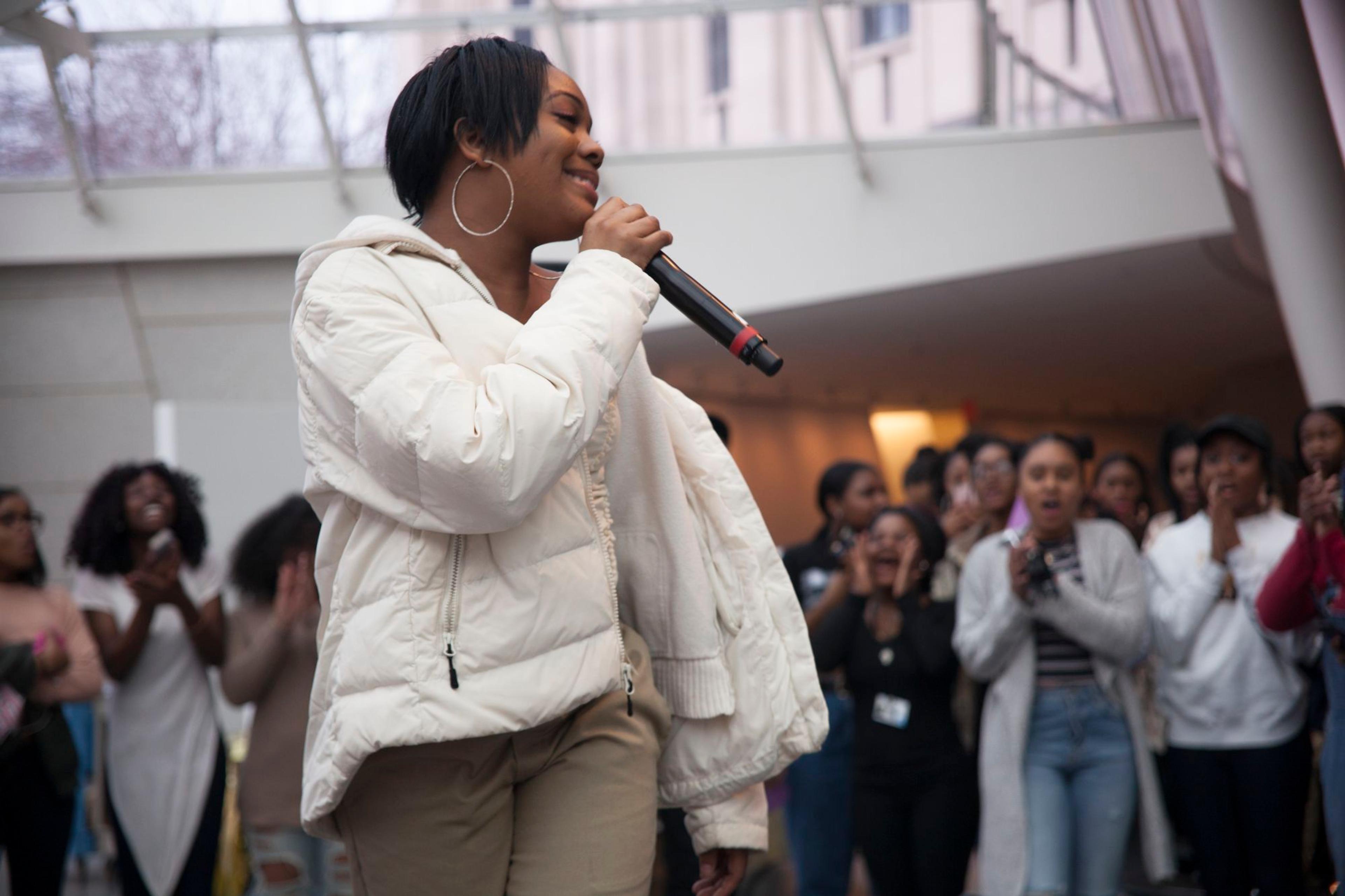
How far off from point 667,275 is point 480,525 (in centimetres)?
47

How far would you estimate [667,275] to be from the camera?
1.82 m

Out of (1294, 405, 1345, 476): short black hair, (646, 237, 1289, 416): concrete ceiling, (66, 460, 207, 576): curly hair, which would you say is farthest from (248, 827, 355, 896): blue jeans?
(646, 237, 1289, 416): concrete ceiling

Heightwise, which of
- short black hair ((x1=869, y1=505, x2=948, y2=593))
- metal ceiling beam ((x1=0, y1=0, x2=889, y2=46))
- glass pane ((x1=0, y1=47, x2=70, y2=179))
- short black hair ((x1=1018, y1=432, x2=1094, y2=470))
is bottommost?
A: short black hair ((x1=869, y1=505, x2=948, y2=593))

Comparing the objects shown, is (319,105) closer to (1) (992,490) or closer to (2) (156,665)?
(2) (156,665)

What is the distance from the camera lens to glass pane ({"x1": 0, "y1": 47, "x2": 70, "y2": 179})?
321 inches

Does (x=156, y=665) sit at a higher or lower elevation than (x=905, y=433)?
lower

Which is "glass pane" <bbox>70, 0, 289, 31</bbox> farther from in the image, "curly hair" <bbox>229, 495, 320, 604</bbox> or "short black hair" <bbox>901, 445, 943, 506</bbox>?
"short black hair" <bbox>901, 445, 943, 506</bbox>

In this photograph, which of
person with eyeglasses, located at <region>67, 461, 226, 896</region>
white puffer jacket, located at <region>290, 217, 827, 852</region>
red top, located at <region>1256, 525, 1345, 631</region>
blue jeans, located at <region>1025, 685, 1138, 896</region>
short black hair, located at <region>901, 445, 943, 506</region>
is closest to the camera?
white puffer jacket, located at <region>290, 217, 827, 852</region>

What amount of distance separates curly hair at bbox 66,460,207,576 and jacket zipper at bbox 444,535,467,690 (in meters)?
3.44

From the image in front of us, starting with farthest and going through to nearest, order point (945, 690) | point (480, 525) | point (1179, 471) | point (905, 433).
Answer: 1. point (905, 433)
2. point (1179, 471)
3. point (945, 690)
4. point (480, 525)

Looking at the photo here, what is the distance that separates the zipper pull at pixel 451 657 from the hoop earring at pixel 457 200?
0.56m

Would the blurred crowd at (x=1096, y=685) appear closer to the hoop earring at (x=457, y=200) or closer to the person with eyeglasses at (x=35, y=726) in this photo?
the person with eyeglasses at (x=35, y=726)

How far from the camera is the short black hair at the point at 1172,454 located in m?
5.54

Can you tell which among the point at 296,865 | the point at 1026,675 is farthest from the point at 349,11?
the point at 1026,675
